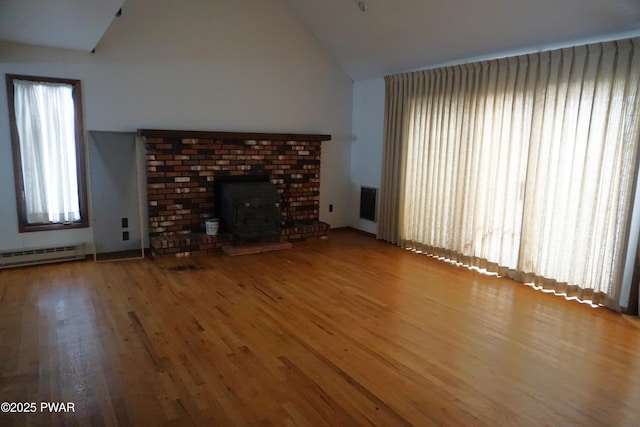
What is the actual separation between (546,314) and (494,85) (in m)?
2.29

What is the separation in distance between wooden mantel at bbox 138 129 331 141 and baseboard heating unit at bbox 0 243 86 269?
1439mm

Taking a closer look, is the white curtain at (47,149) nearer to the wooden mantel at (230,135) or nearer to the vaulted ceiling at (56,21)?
the vaulted ceiling at (56,21)

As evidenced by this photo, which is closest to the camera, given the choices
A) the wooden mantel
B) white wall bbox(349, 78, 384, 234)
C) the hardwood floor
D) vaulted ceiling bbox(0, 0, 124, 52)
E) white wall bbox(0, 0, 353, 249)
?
the hardwood floor

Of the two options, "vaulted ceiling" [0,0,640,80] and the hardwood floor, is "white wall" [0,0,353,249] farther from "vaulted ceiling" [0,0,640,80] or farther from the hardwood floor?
the hardwood floor

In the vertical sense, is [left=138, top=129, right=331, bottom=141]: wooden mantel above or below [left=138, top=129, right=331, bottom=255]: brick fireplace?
above

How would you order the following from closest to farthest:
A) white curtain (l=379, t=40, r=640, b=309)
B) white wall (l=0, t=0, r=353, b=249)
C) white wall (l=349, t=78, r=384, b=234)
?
white curtain (l=379, t=40, r=640, b=309) → white wall (l=0, t=0, r=353, b=249) → white wall (l=349, t=78, r=384, b=234)

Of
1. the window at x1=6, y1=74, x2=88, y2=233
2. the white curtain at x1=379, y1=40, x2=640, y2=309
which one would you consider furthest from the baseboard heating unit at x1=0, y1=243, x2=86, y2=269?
the white curtain at x1=379, y1=40, x2=640, y2=309

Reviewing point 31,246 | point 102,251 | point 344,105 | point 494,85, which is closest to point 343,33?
point 344,105

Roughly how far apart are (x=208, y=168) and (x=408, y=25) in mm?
2804

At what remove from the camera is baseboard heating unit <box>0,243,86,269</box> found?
419 centimetres

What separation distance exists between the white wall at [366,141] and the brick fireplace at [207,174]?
0.64 meters

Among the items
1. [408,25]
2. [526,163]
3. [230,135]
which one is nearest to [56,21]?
[230,135]

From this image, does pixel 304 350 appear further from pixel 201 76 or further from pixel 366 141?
pixel 366 141

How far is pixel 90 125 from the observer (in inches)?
175
